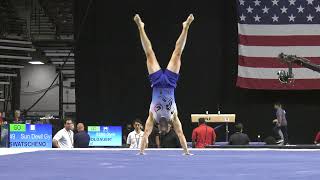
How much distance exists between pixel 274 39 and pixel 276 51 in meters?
0.30

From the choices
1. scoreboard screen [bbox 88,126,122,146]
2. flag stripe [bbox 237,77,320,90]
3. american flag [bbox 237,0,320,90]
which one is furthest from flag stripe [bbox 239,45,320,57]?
scoreboard screen [bbox 88,126,122,146]

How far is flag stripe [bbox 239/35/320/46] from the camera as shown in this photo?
41.7ft

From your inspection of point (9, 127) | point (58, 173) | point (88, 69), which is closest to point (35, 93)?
point (88, 69)

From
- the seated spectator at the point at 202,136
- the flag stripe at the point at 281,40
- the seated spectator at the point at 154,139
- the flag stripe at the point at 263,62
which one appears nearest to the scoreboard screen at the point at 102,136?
the seated spectator at the point at 154,139

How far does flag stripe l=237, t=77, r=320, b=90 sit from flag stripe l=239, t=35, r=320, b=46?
2.88 feet

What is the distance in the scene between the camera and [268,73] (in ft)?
42.0

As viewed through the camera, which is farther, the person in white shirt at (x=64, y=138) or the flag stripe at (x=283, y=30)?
the flag stripe at (x=283, y=30)

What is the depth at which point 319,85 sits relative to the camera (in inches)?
502

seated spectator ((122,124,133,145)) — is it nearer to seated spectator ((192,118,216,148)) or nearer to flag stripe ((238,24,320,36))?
seated spectator ((192,118,216,148))

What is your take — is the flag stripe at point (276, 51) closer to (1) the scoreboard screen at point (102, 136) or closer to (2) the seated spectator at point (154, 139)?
(1) the scoreboard screen at point (102, 136)

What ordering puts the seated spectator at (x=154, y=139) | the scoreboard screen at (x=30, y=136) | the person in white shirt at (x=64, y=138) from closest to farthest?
the person in white shirt at (x=64, y=138) < the seated spectator at (x=154, y=139) < the scoreboard screen at (x=30, y=136)

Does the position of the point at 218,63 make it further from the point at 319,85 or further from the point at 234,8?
the point at 319,85

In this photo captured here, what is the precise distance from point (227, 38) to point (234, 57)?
52cm

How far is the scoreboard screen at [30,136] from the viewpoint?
31.9ft
